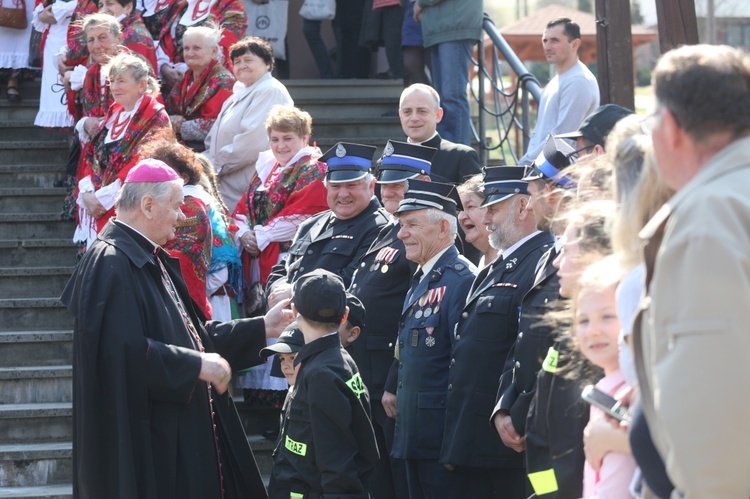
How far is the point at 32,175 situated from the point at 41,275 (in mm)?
1474

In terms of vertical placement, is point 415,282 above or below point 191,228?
below

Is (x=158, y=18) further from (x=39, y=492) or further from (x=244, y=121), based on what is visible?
(x=39, y=492)

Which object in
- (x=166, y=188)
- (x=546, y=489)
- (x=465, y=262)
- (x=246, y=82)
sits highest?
(x=246, y=82)

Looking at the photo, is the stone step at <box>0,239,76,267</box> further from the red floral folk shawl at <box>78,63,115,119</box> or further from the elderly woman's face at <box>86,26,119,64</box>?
the elderly woman's face at <box>86,26,119,64</box>

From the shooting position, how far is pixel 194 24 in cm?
872

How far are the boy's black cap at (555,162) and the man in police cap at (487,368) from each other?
265mm

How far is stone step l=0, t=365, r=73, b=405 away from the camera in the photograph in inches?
272

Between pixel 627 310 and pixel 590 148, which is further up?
pixel 590 148

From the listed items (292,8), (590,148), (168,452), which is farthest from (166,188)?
(292,8)

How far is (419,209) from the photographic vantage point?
17.6 feet

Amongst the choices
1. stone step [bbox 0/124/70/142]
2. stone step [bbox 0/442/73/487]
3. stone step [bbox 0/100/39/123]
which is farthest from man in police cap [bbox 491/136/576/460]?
stone step [bbox 0/100/39/123]

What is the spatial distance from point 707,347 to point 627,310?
21.7 inches

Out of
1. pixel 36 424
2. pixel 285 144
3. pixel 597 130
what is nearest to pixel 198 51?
pixel 285 144

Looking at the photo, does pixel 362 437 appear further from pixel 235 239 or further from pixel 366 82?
pixel 366 82
